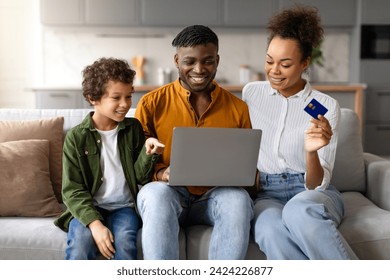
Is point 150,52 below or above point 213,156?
above

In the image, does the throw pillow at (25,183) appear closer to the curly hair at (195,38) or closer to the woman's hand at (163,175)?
the woman's hand at (163,175)

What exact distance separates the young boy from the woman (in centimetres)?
41

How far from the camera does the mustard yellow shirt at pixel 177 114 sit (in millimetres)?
1766

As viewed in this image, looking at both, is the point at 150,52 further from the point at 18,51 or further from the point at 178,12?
the point at 18,51

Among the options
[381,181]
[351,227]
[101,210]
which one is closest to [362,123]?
[381,181]

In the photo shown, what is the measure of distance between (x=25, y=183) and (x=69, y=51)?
11.8 feet

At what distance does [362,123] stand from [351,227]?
343cm

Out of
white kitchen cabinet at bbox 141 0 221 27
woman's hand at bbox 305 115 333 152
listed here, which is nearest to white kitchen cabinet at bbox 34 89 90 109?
white kitchen cabinet at bbox 141 0 221 27

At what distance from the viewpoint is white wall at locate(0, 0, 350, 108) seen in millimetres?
5266

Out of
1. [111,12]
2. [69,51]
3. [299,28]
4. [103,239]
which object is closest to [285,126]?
[299,28]

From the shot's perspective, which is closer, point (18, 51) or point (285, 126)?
point (285, 126)

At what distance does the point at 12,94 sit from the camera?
5.36m

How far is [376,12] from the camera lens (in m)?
5.01
